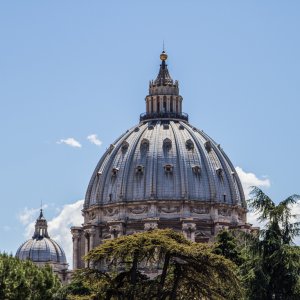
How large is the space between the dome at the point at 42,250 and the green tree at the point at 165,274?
10959cm

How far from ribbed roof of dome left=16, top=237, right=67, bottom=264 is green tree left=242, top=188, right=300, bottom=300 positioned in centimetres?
11438

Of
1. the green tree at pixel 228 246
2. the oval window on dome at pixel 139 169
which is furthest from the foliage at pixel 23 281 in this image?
the oval window on dome at pixel 139 169

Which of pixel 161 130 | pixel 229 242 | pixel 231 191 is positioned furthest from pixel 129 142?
pixel 229 242

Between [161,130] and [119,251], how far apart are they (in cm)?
9782

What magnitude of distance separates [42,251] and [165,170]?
30887 mm

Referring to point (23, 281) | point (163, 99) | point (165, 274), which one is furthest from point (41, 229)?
point (165, 274)

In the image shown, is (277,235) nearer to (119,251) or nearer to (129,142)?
(119,251)

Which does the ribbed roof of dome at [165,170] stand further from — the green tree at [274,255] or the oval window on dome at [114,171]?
the green tree at [274,255]

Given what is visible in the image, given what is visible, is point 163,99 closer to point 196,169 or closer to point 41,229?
point 196,169

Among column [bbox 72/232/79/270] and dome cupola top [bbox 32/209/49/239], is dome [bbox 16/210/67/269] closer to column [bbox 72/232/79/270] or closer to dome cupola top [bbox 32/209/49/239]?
dome cupola top [bbox 32/209/49/239]

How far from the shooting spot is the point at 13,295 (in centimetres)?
6862

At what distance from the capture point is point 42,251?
178 m

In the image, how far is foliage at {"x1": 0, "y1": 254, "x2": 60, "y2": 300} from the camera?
68.6 metres

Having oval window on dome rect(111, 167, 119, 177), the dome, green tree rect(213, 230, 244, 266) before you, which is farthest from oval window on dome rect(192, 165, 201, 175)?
green tree rect(213, 230, 244, 266)
